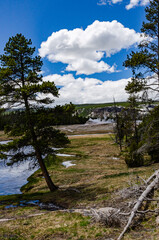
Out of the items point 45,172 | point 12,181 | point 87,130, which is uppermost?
point 45,172

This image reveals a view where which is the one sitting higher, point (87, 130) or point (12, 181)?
point (87, 130)

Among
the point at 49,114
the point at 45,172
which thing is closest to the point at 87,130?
the point at 45,172

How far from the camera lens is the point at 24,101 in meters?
15.1

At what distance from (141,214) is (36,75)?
42.5ft

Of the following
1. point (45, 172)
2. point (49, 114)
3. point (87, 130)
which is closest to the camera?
point (49, 114)

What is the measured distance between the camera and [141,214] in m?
7.04

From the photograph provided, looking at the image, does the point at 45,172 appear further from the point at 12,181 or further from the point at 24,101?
the point at 12,181

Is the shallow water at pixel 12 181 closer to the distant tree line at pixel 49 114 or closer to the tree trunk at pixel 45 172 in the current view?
the tree trunk at pixel 45 172

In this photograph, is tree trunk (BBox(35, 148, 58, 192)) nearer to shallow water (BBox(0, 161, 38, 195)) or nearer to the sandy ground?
shallow water (BBox(0, 161, 38, 195))

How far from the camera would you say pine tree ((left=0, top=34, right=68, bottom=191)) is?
14.1 metres

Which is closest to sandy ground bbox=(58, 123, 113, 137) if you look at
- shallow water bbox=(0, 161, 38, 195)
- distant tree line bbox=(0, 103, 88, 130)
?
shallow water bbox=(0, 161, 38, 195)

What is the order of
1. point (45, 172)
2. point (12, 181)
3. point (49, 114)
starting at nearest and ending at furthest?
1. point (49, 114)
2. point (45, 172)
3. point (12, 181)

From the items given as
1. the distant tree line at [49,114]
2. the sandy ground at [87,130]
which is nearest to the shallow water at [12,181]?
the distant tree line at [49,114]

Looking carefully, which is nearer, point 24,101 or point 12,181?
point 24,101
